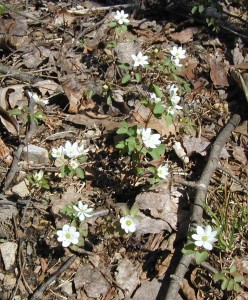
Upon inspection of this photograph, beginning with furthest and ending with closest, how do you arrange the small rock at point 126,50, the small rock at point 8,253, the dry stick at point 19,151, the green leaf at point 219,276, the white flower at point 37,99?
the small rock at point 126,50, the white flower at point 37,99, the dry stick at point 19,151, the small rock at point 8,253, the green leaf at point 219,276

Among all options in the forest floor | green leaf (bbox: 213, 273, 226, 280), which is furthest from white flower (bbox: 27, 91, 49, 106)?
green leaf (bbox: 213, 273, 226, 280)

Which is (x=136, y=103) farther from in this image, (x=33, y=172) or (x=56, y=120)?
(x=33, y=172)

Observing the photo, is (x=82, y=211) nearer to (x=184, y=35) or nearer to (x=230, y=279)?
(x=230, y=279)

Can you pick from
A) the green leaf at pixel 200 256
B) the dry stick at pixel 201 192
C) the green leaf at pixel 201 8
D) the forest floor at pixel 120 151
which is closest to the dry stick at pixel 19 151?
the forest floor at pixel 120 151

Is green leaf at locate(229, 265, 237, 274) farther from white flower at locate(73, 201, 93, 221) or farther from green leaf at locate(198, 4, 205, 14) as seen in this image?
green leaf at locate(198, 4, 205, 14)

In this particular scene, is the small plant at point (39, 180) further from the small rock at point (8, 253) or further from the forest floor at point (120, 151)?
the small rock at point (8, 253)

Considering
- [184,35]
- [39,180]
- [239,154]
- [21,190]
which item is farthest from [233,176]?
[184,35]

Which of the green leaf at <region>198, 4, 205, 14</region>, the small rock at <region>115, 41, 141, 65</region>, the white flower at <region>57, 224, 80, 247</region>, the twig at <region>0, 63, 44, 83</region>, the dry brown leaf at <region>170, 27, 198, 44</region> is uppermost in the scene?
the green leaf at <region>198, 4, 205, 14</region>

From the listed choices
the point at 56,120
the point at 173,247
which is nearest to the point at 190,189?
the point at 173,247
